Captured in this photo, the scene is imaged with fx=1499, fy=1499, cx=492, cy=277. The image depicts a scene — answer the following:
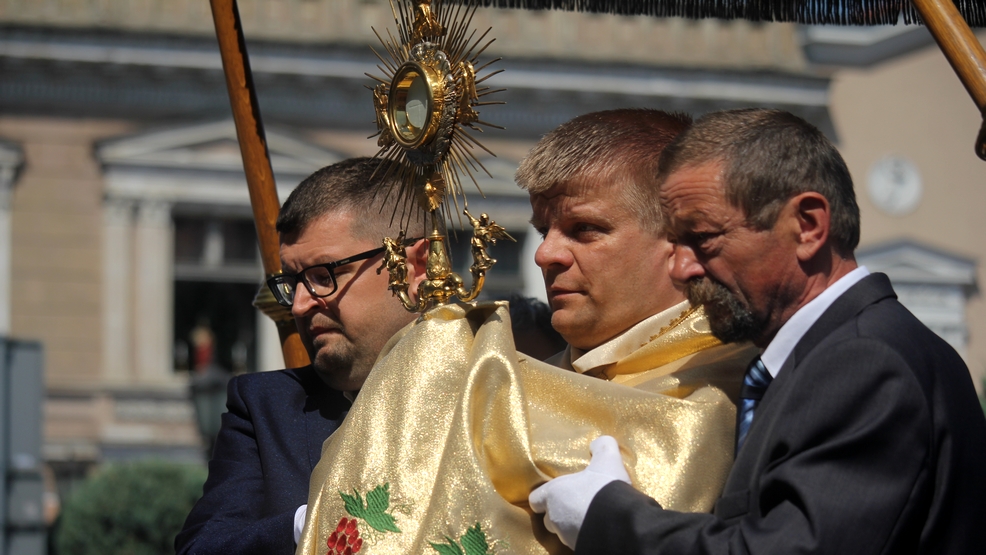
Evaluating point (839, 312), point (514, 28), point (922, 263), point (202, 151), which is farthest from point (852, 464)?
point (922, 263)

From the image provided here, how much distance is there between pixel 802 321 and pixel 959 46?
1.49ft

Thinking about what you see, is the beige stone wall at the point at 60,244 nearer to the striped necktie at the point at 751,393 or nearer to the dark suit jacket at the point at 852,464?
the striped necktie at the point at 751,393

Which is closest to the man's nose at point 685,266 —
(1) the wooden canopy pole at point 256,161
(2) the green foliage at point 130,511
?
(1) the wooden canopy pole at point 256,161

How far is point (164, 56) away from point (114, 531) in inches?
181

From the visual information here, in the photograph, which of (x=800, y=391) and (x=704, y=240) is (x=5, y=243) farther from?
(x=800, y=391)

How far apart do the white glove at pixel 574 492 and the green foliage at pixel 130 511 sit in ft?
34.6

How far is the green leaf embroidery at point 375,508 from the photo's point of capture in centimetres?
233

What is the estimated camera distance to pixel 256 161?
3588 mm

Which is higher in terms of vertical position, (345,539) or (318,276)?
(318,276)

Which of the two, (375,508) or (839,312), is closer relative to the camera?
(839,312)

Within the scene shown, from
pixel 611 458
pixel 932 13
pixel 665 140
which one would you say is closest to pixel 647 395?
pixel 611 458

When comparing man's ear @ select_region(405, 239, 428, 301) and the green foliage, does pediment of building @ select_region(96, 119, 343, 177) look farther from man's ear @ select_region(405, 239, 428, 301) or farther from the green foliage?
man's ear @ select_region(405, 239, 428, 301)

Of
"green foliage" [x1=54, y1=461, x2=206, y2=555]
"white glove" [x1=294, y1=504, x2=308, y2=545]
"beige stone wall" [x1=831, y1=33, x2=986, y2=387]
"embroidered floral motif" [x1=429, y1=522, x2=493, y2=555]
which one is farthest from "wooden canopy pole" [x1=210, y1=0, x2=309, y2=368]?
"beige stone wall" [x1=831, y1=33, x2=986, y2=387]

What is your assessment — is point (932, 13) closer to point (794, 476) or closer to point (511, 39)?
point (794, 476)
